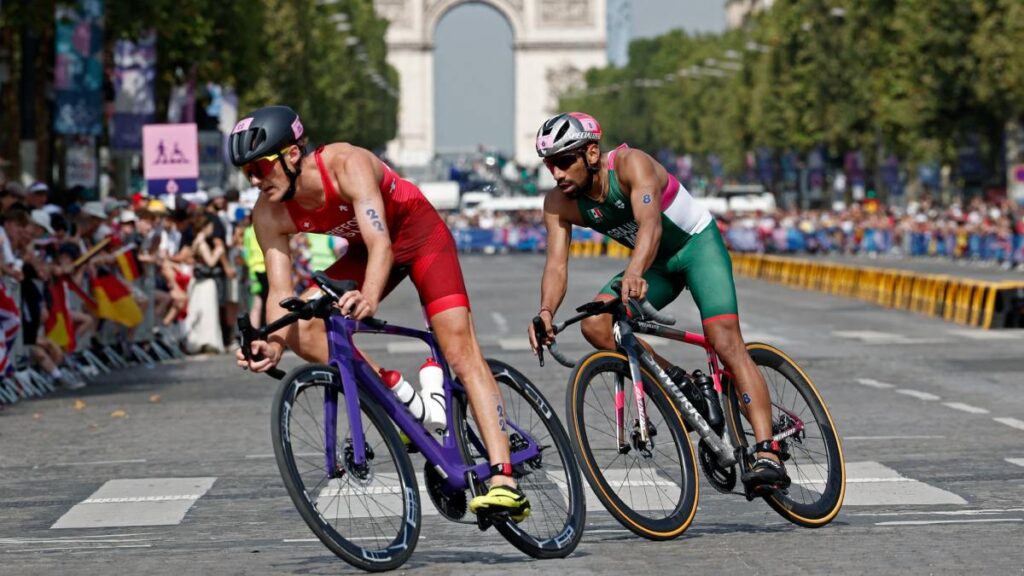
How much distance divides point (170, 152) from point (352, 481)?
26.1 meters

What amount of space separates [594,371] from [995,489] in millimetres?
2665

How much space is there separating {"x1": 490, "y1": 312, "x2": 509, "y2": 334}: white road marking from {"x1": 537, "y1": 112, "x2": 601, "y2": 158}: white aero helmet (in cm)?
1985

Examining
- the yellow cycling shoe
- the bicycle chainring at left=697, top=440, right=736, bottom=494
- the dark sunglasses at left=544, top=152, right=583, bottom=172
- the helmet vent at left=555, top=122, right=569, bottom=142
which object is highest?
the helmet vent at left=555, top=122, right=569, bottom=142

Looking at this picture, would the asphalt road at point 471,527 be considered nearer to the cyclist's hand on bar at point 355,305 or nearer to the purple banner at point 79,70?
the cyclist's hand on bar at point 355,305

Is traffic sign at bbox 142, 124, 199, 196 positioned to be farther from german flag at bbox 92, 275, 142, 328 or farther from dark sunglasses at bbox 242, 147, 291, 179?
dark sunglasses at bbox 242, 147, 291, 179

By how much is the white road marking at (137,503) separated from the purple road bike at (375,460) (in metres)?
2.19

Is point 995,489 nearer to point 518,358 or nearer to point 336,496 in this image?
point 336,496

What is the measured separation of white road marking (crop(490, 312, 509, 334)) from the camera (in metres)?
28.8

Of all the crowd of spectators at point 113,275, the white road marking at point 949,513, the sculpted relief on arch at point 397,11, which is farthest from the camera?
the sculpted relief on arch at point 397,11

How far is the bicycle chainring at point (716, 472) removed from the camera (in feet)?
29.2

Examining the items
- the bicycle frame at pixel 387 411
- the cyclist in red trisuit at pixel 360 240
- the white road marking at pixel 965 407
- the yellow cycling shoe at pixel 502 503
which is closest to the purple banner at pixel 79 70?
the white road marking at pixel 965 407

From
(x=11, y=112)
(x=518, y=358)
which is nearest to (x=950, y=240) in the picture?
(x=11, y=112)

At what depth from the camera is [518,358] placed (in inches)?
899

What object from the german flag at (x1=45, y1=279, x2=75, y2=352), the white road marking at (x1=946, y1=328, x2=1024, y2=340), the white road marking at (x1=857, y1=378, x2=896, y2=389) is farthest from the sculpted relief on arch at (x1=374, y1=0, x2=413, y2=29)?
the white road marking at (x1=857, y1=378, x2=896, y2=389)
